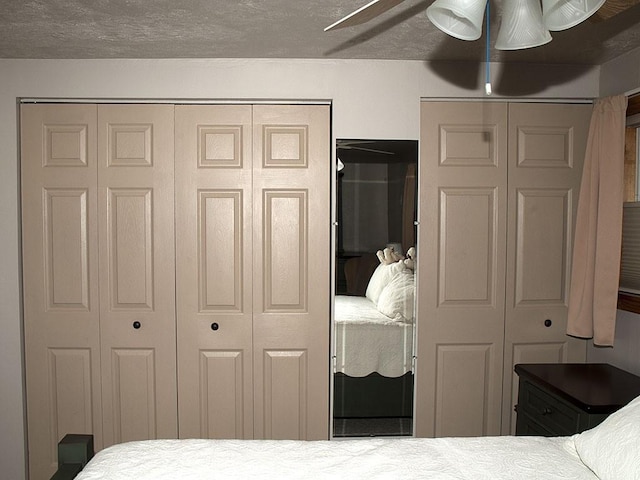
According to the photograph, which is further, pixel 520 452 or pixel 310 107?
pixel 310 107

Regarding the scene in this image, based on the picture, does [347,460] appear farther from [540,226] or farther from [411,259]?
[540,226]

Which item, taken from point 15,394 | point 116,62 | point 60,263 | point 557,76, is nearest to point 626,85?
point 557,76

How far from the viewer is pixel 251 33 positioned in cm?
285

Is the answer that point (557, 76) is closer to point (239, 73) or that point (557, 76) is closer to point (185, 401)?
point (239, 73)

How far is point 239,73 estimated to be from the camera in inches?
130

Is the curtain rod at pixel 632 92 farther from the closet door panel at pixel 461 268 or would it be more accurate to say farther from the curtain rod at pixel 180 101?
the curtain rod at pixel 180 101

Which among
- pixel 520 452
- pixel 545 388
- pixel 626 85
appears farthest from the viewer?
pixel 626 85

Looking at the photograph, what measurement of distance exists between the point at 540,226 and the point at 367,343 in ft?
3.93

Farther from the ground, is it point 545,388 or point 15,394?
point 545,388

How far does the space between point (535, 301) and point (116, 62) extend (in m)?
2.73

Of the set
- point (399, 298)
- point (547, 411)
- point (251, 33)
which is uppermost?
point (251, 33)

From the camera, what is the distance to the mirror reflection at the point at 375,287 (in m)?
3.36

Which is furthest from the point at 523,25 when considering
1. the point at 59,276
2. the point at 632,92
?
the point at 59,276

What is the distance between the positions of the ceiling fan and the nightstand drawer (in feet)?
5.30
